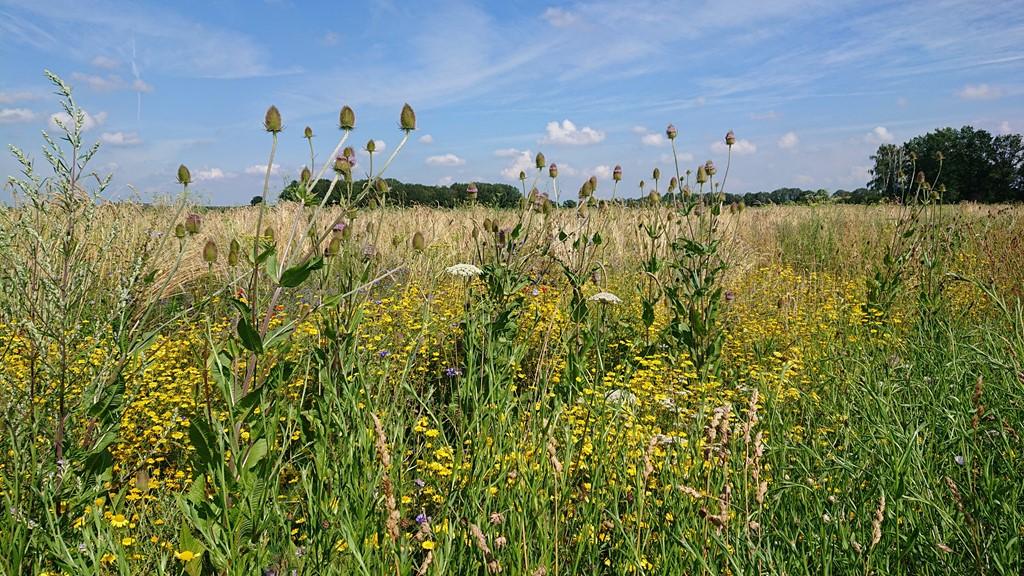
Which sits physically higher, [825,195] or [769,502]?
[825,195]

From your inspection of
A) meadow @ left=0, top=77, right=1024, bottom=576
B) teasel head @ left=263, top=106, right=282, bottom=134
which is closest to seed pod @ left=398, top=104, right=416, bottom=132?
meadow @ left=0, top=77, right=1024, bottom=576

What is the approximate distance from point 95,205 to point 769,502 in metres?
2.17

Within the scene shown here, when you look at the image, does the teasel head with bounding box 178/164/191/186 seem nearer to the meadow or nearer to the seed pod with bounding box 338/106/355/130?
the meadow

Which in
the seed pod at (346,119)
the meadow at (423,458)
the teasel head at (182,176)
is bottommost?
the meadow at (423,458)

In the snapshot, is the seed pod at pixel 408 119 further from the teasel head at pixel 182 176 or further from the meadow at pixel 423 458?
the teasel head at pixel 182 176

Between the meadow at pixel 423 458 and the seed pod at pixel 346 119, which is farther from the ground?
the seed pod at pixel 346 119

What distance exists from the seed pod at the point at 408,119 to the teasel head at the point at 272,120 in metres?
0.46

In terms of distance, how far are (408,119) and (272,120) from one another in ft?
1.64

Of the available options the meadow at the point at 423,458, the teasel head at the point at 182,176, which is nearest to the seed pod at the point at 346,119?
the meadow at the point at 423,458

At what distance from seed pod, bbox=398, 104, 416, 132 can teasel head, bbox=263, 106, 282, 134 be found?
46cm

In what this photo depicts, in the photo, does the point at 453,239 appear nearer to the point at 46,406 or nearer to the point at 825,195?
the point at 46,406

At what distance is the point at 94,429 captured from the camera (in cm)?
190

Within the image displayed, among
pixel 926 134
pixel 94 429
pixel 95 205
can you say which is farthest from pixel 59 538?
pixel 926 134

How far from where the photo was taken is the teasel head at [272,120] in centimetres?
194
